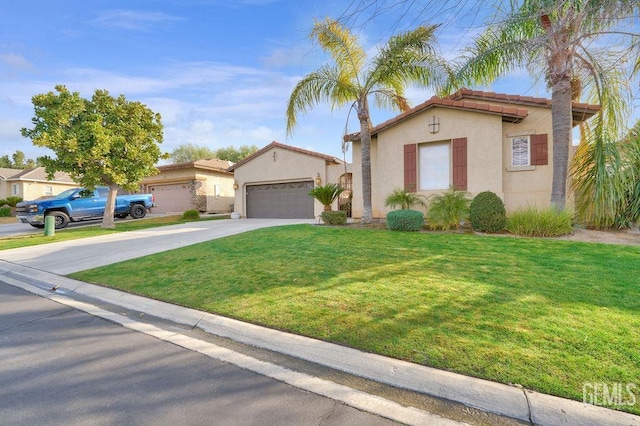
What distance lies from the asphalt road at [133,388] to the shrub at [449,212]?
7.63 metres

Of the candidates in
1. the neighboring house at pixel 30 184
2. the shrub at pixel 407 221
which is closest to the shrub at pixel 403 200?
the shrub at pixel 407 221

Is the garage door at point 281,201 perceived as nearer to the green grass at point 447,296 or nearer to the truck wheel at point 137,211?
the truck wheel at point 137,211

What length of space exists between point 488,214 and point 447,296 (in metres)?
5.43

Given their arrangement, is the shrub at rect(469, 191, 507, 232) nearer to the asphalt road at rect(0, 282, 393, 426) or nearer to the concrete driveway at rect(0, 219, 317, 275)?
the asphalt road at rect(0, 282, 393, 426)

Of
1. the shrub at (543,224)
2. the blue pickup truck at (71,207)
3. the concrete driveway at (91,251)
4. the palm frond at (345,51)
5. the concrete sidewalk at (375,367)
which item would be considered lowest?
the concrete sidewalk at (375,367)

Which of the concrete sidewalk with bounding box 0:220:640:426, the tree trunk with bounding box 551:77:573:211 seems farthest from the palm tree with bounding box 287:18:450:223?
the concrete sidewalk with bounding box 0:220:640:426

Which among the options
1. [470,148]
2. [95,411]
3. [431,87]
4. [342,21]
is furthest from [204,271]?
[470,148]

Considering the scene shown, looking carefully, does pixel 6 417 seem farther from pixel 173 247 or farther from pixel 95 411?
pixel 173 247

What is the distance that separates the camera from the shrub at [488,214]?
847cm

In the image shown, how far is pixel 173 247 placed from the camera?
29.2 feet

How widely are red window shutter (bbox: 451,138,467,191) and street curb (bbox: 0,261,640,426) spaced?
364 inches

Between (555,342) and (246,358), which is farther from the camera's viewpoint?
(246,358)

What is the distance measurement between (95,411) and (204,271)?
376 cm

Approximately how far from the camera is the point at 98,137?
42.5 feet
